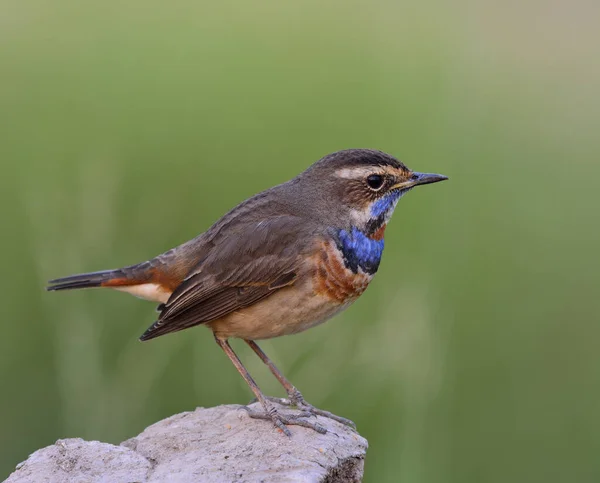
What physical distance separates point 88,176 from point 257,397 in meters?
2.25

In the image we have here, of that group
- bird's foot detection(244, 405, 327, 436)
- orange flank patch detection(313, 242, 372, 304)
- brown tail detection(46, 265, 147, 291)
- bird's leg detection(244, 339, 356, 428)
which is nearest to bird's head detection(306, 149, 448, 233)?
orange flank patch detection(313, 242, 372, 304)

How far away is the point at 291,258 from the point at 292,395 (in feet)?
2.76

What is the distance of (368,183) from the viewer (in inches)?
236

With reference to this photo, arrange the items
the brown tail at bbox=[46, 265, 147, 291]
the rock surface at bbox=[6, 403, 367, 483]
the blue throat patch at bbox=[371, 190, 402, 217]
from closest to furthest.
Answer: the rock surface at bbox=[6, 403, 367, 483], the blue throat patch at bbox=[371, 190, 402, 217], the brown tail at bbox=[46, 265, 147, 291]

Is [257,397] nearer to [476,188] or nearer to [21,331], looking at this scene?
[21,331]

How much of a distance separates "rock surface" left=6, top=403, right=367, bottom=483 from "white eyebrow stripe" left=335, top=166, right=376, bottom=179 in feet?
4.62

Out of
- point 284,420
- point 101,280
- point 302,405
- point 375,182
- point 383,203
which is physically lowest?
point 302,405

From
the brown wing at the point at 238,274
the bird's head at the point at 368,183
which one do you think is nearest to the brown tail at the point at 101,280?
the brown wing at the point at 238,274

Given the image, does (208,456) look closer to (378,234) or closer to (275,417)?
(275,417)

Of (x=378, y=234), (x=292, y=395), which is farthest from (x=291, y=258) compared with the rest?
(x=292, y=395)

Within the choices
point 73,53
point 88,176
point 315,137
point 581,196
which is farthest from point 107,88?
point 581,196

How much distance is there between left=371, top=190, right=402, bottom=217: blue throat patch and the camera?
603 cm

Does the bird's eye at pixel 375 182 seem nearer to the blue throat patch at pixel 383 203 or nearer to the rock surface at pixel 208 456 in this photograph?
the blue throat patch at pixel 383 203

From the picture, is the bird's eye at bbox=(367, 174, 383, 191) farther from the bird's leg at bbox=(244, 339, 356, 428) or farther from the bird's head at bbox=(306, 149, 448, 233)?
the bird's leg at bbox=(244, 339, 356, 428)
